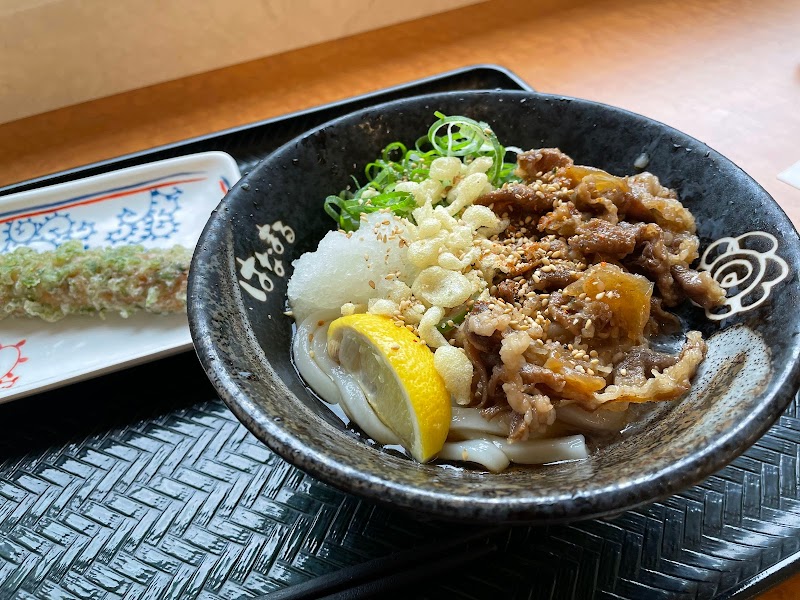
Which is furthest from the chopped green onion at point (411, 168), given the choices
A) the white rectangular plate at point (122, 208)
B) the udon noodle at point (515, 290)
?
the white rectangular plate at point (122, 208)

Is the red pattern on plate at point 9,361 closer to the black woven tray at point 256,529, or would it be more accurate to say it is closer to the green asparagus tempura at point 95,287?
the green asparagus tempura at point 95,287

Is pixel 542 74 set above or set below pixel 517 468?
above

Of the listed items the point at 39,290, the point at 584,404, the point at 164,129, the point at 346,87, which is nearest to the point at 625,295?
the point at 584,404

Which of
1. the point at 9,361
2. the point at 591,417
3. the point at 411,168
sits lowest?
the point at 9,361

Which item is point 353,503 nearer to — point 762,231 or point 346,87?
point 762,231

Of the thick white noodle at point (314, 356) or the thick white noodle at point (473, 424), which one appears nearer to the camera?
the thick white noodle at point (473, 424)

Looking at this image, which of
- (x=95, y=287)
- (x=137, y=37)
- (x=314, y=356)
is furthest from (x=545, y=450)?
(x=137, y=37)

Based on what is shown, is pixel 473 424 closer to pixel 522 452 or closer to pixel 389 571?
pixel 522 452

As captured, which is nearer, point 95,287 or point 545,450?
point 545,450
